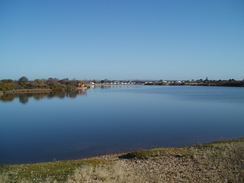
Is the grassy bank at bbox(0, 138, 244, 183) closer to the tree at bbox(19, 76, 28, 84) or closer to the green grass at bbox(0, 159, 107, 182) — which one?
the green grass at bbox(0, 159, 107, 182)

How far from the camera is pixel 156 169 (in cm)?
743

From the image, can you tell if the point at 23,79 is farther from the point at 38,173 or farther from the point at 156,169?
the point at 156,169

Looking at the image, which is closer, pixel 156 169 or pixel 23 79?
pixel 156 169

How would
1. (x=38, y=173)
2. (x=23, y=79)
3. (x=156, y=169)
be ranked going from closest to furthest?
1. (x=38, y=173)
2. (x=156, y=169)
3. (x=23, y=79)

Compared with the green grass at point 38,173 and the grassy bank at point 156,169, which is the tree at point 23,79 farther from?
the grassy bank at point 156,169

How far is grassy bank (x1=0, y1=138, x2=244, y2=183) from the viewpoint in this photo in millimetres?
6145

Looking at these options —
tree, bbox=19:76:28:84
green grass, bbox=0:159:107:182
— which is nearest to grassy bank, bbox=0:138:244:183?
green grass, bbox=0:159:107:182

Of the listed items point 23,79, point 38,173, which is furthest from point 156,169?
point 23,79

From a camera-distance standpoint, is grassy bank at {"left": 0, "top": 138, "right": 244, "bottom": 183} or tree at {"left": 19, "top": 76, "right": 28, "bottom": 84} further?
tree at {"left": 19, "top": 76, "right": 28, "bottom": 84}

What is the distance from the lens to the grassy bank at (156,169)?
614 cm

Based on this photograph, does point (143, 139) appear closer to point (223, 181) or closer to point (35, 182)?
point (223, 181)

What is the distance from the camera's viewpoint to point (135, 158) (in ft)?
30.7

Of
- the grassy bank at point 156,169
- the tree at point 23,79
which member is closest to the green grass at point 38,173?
the grassy bank at point 156,169

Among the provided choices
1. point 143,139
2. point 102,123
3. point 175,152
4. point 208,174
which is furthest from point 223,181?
point 102,123
